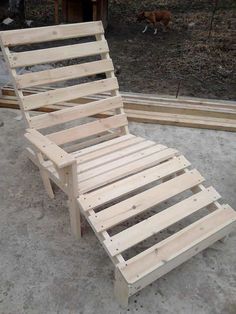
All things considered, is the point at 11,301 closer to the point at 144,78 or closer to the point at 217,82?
the point at 144,78

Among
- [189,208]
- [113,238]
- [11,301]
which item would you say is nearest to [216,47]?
[189,208]

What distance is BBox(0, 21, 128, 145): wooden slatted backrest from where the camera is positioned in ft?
7.13

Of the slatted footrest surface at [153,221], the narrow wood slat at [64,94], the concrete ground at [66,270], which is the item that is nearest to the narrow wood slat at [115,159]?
the slatted footrest surface at [153,221]

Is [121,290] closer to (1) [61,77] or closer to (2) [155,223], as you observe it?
(2) [155,223]

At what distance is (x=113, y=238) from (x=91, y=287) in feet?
1.06

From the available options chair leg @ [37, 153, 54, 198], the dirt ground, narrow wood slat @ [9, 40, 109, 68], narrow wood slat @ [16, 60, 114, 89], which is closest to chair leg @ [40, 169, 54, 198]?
chair leg @ [37, 153, 54, 198]

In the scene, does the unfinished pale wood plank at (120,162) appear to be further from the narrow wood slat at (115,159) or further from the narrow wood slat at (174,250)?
the narrow wood slat at (174,250)

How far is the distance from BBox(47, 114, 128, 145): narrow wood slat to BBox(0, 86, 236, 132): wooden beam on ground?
0.71m

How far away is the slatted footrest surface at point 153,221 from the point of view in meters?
1.60

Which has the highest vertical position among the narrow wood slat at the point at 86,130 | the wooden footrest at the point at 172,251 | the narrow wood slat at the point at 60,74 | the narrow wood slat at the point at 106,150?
the narrow wood slat at the point at 60,74

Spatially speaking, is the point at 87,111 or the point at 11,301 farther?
the point at 87,111

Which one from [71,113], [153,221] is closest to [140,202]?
[153,221]

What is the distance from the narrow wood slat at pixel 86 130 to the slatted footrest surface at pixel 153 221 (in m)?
0.50

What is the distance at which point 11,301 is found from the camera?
169 centimetres
